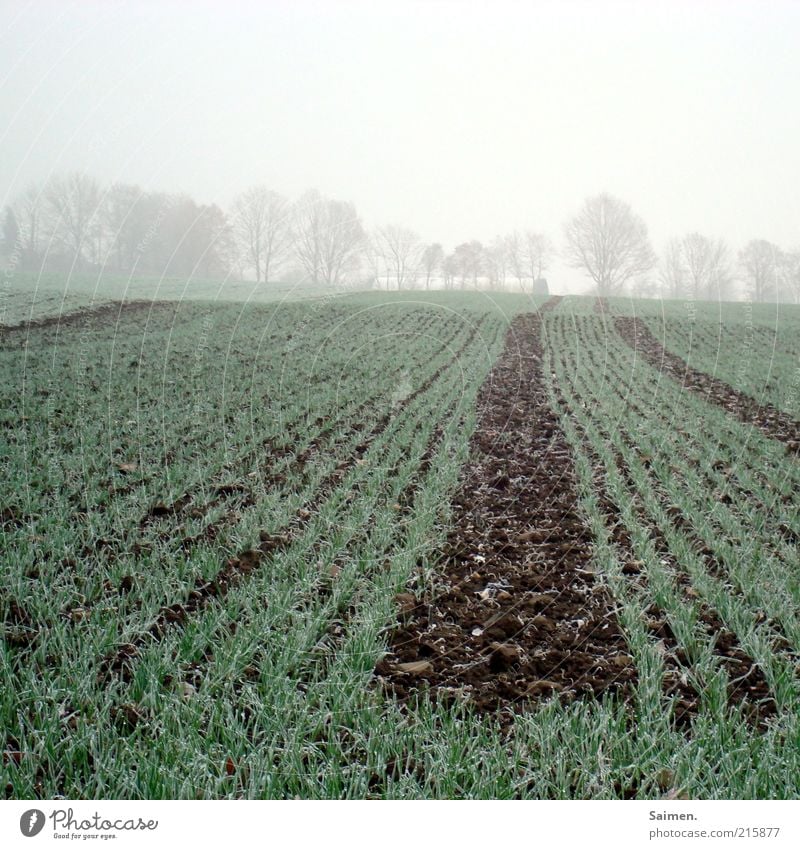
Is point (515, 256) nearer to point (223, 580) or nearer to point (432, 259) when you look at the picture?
point (432, 259)

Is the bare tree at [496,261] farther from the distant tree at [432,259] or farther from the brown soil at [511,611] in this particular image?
the brown soil at [511,611]

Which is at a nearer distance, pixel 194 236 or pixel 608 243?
pixel 608 243

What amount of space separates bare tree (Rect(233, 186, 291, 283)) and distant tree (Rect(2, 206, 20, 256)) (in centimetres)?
251

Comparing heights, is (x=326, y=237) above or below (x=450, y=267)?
above

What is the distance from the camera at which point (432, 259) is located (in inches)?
244

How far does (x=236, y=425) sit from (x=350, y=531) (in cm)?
300

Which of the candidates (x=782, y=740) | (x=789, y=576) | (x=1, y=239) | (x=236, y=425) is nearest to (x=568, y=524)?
(x=789, y=576)

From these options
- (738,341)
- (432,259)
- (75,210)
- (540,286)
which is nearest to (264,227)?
(432,259)

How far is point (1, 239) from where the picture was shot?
22.5ft

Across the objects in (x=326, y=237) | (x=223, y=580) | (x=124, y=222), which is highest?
(x=124, y=222)

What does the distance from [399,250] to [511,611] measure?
418 centimetres

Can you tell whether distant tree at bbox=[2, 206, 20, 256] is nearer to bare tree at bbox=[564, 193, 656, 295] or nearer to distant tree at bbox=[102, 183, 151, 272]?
distant tree at bbox=[102, 183, 151, 272]

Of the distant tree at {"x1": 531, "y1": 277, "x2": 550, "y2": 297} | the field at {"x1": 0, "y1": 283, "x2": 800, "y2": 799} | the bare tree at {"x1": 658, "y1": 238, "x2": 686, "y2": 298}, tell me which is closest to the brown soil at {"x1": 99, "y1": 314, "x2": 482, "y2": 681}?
the field at {"x1": 0, "y1": 283, "x2": 800, "y2": 799}
